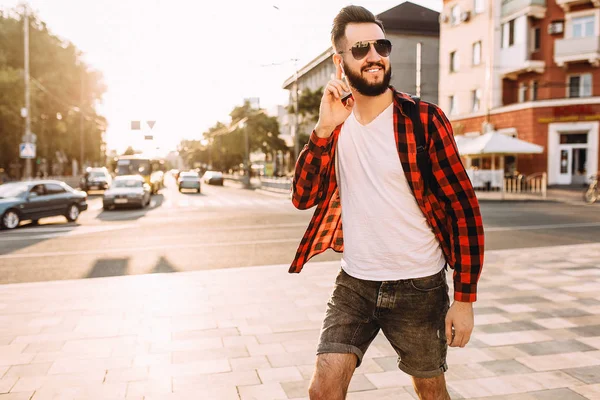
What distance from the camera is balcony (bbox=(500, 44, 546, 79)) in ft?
105

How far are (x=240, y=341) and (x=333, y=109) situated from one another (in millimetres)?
2928

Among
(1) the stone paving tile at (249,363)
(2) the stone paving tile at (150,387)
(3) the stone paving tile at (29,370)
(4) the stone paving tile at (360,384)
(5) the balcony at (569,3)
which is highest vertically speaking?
(5) the balcony at (569,3)

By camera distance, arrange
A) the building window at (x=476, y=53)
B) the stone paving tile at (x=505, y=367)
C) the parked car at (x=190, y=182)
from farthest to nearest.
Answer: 1. the parked car at (x=190, y=182)
2. the building window at (x=476, y=53)
3. the stone paving tile at (x=505, y=367)

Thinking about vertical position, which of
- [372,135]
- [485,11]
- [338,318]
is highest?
[485,11]

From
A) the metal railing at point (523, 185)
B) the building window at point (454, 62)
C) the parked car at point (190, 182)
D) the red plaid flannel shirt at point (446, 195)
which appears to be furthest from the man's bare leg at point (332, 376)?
the parked car at point (190, 182)

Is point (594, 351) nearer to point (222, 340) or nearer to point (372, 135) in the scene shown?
point (222, 340)

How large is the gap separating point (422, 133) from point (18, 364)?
3.56 meters

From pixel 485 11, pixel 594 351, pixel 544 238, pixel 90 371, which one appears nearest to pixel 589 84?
pixel 485 11

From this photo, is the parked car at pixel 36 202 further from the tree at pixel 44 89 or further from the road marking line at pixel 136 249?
the tree at pixel 44 89

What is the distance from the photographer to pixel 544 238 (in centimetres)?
1190

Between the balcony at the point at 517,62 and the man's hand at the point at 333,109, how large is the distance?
32.5 metres

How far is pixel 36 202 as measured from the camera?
1684 cm

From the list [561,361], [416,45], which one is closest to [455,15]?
[416,45]

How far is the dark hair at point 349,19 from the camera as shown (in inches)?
96.3
